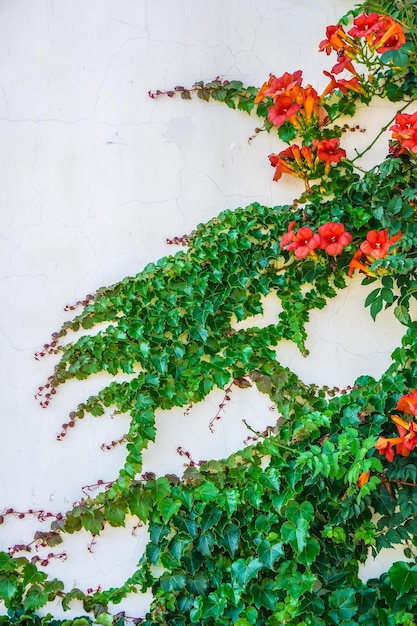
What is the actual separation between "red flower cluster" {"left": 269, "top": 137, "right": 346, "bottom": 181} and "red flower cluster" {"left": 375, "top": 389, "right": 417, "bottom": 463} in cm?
77

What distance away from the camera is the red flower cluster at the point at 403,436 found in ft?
5.85

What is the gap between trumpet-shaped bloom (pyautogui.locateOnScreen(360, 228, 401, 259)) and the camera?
79.7 inches

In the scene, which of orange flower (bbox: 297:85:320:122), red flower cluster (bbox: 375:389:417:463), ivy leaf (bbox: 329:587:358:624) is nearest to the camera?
red flower cluster (bbox: 375:389:417:463)

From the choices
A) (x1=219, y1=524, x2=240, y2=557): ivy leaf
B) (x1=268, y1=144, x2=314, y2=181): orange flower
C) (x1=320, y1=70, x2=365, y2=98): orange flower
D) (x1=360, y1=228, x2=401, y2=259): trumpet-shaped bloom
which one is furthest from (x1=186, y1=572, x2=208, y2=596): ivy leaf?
(x1=320, y1=70, x2=365, y2=98): orange flower

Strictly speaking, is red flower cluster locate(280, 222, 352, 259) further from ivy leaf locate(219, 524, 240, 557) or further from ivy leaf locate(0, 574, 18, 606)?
ivy leaf locate(0, 574, 18, 606)

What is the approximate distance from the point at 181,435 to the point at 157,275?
51 cm

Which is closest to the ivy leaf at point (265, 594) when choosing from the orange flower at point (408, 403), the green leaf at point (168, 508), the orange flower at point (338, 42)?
the green leaf at point (168, 508)

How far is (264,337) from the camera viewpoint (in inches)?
83.1

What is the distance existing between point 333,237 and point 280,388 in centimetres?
49

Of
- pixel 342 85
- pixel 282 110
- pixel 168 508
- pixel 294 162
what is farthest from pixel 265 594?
pixel 342 85

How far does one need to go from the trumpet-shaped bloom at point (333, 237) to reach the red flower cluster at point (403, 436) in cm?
48

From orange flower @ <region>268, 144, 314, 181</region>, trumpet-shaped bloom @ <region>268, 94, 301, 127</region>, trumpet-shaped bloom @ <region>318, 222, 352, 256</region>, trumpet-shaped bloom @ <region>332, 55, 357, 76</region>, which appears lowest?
trumpet-shaped bloom @ <region>318, 222, 352, 256</region>

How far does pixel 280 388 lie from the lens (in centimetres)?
207

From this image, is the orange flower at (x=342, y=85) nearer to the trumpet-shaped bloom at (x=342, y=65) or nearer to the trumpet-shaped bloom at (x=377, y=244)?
the trumpet-shaped bloom at (x=342, y=65)
